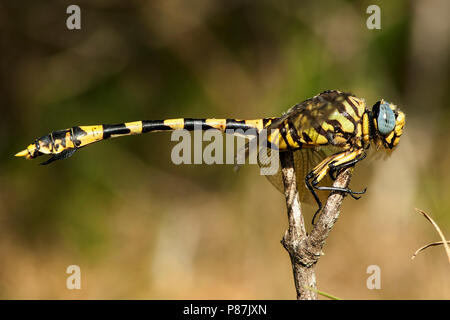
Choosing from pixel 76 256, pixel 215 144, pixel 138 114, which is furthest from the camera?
pixel 138 114

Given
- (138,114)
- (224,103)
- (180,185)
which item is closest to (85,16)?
(138,114)

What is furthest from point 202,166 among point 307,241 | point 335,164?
point 307,241

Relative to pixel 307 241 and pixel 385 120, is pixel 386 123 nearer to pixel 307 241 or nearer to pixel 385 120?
pixel 385 120

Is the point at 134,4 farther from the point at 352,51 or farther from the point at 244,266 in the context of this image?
the point at 244,266
